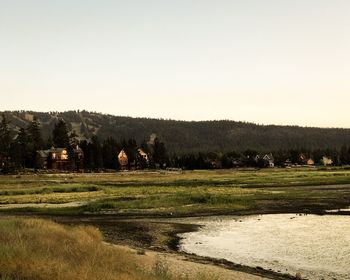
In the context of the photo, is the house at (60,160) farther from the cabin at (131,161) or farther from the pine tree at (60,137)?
the cabin at (131,161)

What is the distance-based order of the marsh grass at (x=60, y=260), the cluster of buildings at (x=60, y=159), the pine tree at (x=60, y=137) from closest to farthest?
the marsh grass at (x=60, y=260) < the cluster of buildings at (x=60, y=159) < the pine tree at (x=60, y=137)

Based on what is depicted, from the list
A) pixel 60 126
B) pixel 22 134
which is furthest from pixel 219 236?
pixel 60 126

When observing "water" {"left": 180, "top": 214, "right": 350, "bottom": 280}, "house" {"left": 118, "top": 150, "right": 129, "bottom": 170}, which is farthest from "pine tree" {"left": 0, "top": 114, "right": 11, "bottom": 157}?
"water" {"left": 180, "top": 214, "right": 350, "bottom": 280}

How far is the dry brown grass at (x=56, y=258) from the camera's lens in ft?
46.0

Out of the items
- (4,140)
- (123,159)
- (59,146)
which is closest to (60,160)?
(59,146)

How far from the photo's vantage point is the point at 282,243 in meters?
31.9

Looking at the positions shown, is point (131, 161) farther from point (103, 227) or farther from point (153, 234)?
point (153, 234)

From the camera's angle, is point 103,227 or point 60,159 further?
point 60,159

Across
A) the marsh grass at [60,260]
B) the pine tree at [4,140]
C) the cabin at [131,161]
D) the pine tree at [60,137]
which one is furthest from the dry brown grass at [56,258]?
the pine tree at [60,137]

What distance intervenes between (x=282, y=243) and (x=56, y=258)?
18814 millimetres

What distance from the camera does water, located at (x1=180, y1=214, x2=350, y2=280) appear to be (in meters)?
25.0

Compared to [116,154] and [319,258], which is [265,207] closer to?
[319,258]

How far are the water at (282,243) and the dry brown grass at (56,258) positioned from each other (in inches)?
335

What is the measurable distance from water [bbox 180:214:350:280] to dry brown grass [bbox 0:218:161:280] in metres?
8.50
